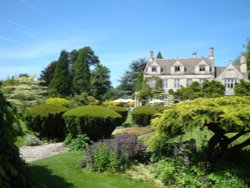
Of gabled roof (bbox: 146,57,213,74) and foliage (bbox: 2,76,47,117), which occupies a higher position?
gabled roof (bbox: 146,57,213,74)

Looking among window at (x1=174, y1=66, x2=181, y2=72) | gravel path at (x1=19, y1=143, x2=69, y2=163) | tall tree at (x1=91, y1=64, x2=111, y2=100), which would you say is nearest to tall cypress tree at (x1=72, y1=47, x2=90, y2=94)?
tall tree at (x1=91, y1=64, x2=111, y2=100)

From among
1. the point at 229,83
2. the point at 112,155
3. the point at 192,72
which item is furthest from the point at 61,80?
the point at 112,155

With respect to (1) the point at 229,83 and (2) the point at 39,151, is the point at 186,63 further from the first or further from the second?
(2) the point at 39,151

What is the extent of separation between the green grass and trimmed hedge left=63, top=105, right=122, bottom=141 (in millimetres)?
2615

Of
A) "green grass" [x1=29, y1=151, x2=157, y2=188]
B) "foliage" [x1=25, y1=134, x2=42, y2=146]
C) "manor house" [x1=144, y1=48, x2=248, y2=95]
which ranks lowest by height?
"green grass" [x1=29, y1=151, x2=157, y2=188]

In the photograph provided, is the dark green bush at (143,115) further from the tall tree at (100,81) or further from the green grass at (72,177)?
the tall tree at (100,81)

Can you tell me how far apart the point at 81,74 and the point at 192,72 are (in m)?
22.9

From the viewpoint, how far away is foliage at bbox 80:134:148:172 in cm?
689

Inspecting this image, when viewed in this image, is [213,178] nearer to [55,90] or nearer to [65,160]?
[65,160]

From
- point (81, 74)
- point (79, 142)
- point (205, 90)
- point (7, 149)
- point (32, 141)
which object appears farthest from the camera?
point (81, 74)

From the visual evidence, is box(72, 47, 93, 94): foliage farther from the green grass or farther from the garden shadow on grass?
the garden shadow on grass

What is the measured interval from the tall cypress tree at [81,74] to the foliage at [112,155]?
46.7m

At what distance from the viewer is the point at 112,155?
6953 millimetres

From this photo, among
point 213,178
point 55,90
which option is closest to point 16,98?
point 55,90
